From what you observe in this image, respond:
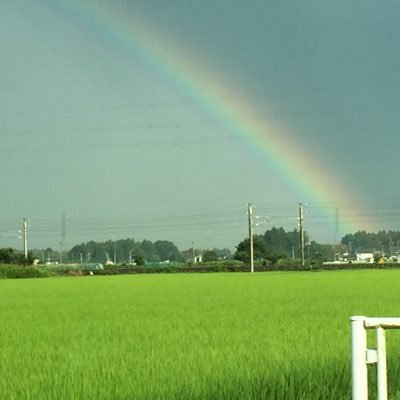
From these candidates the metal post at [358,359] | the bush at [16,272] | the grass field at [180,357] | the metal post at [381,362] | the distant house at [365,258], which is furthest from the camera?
the distant house at [365,258]

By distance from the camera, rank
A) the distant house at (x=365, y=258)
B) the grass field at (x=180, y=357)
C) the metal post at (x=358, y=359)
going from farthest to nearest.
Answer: the distant house at (x=365, y=258)
the grass field at (x=180, y=357)
the metal post at (x=358, y=359)

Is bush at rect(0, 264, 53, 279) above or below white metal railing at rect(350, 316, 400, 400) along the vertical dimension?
below

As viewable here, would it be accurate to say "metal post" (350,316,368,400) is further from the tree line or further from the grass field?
the tree line

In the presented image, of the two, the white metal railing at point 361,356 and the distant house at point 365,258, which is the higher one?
the white metal railing at point 361,356

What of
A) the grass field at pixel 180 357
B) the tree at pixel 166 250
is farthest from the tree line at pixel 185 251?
the grass field at pixel 180 357

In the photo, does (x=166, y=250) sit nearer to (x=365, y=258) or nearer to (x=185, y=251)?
(x=185, y=251)

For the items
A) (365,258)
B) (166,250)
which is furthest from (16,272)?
(166,250)

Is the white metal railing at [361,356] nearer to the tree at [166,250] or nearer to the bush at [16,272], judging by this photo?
the bush at [16,272]

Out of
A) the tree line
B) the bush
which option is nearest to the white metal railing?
the bush

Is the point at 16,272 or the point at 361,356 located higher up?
the point at 361,356

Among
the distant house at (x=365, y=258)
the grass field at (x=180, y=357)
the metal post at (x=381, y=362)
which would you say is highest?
the metal post at (x=381, y=362)

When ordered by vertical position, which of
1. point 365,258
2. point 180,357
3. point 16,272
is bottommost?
point 365,258

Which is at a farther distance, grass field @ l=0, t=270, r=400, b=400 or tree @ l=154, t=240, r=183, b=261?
tree @ l=154, t=240, r=183, b=261

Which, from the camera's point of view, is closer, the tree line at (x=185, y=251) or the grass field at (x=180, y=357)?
the grass field at (x=180, y=357)
